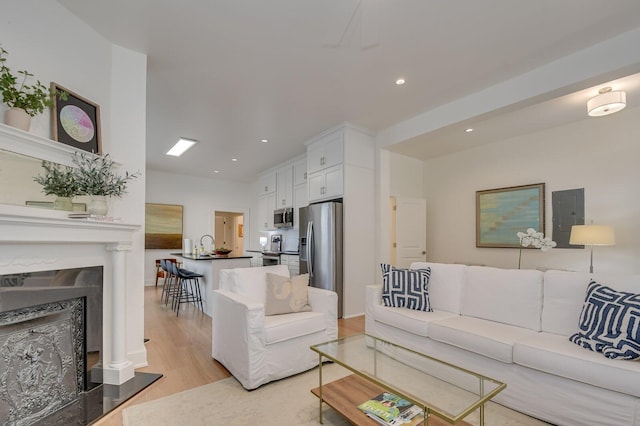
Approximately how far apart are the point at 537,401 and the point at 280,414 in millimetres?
1693

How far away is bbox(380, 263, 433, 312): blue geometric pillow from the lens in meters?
2.85

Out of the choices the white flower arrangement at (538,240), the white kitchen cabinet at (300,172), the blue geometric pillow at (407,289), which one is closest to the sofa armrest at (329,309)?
the blue geometric pillow at (407,289)

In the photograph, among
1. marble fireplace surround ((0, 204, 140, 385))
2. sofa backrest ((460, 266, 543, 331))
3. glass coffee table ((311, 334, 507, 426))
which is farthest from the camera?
sofa backrest ((460, 266, 543, 331))

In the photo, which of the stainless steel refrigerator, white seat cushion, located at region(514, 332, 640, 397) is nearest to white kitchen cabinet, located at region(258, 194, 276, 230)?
the stainless steel refrigerator

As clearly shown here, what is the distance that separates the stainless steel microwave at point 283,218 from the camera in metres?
6.31

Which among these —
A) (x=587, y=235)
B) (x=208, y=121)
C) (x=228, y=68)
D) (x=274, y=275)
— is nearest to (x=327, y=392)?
(x=274, y=275)

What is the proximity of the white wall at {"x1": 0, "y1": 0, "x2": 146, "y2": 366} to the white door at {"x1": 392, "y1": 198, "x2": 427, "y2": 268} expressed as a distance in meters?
4.00

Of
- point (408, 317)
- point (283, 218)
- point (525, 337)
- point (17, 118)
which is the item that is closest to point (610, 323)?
point (525, 337)

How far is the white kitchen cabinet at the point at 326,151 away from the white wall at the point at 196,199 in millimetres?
4019

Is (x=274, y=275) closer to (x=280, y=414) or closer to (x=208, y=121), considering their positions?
(x=280, y=414)

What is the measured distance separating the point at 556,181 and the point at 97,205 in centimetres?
552

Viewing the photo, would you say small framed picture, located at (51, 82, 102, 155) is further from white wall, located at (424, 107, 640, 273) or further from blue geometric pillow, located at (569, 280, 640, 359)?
white wall, located at (424, 107, 640, 273)

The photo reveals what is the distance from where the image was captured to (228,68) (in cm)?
287

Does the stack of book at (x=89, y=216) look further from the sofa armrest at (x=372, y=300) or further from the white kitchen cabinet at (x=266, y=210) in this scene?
the white kitchen cabinet at (x=266, y=210)
